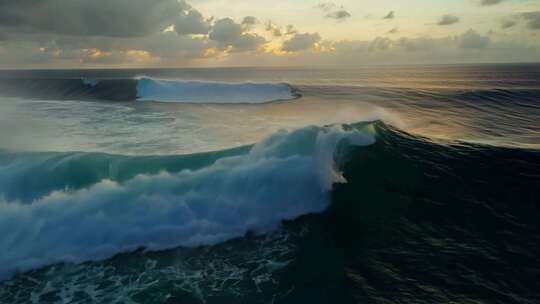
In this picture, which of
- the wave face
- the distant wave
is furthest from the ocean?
the distant wave

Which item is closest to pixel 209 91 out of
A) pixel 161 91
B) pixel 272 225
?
pixel 161 91

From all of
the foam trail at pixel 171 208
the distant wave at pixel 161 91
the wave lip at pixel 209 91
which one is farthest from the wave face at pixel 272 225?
the wave lip at pixel 209 91

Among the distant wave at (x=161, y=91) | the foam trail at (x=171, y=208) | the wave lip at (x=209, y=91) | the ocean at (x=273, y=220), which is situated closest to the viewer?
the ocean at (x=273, y=220)

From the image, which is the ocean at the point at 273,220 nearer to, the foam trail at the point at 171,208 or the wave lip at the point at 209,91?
the foam trail at the point at 171,208

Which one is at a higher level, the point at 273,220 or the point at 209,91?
the point at 209,91

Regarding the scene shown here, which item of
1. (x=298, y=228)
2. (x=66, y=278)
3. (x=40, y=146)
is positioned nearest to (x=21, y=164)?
(x=40, y=146)

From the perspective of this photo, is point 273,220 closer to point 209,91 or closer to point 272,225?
point 272,225

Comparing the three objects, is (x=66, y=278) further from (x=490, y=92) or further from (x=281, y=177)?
(x=490, y=92)
